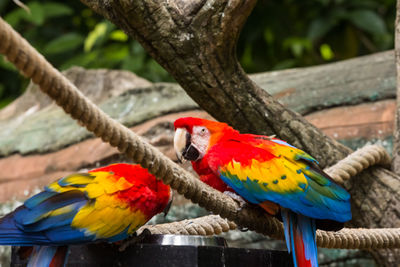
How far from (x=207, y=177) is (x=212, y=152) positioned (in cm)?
7

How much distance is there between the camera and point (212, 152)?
1.19 meters

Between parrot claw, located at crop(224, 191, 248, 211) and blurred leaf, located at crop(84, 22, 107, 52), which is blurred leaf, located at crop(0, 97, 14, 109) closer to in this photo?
blurred leaf, located at crop(84, 22, 107, 52)

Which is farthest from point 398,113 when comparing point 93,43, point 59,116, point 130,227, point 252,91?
point 93,43

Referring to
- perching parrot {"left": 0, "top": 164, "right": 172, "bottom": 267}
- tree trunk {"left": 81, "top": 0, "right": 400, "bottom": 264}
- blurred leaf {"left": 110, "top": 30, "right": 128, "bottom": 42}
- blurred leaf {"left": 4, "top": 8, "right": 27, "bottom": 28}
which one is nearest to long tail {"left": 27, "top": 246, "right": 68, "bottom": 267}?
perching parrot {"left": 0, "top": 164, "right": 172, "bottom": 267}

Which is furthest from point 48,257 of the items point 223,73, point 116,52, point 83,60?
point 116,52

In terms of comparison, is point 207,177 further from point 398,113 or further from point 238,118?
point 398,113

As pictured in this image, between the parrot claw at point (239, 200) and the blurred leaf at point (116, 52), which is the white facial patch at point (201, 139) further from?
the blurred leaf at point (116, 52)

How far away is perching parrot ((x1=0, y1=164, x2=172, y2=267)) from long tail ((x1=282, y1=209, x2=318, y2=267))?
11.5 inches

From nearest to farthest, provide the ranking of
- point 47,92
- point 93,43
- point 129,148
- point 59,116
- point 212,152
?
point 47,92, point 129,148, point 212,152, point 59,116, point 93,43

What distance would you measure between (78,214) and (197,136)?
399mm

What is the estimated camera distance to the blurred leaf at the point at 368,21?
2699mm

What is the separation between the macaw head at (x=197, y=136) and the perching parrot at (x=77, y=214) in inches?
10.7

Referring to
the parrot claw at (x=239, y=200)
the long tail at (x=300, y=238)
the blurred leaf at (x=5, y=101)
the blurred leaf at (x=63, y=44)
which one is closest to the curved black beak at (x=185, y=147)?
the parrot claw at (x=239, y=200)

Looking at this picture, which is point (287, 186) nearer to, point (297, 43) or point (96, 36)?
point (297, 43)
